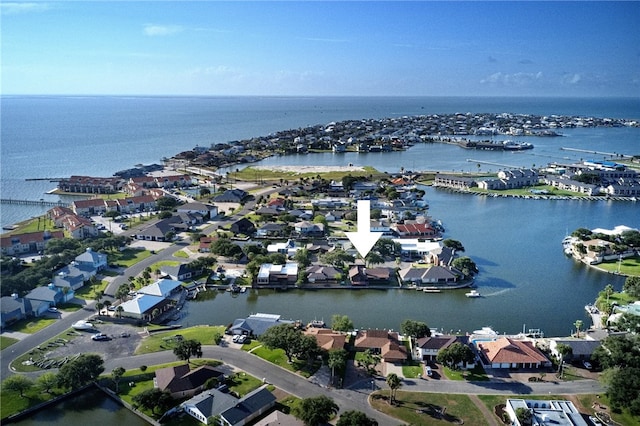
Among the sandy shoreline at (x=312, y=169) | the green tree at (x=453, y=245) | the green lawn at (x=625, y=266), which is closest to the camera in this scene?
the green lawn at (x=625, y=266)

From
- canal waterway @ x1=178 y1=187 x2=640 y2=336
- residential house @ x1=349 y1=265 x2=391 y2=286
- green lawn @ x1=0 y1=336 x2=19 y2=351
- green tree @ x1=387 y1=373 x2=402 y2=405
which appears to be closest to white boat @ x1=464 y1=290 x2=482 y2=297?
canal waterway @ x1=178 y1=187 x2=640 y2=336

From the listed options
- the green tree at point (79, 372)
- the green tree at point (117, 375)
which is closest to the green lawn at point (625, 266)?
the green tree at point (117, 375)

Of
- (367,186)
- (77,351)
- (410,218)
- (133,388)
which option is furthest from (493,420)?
(367,186)

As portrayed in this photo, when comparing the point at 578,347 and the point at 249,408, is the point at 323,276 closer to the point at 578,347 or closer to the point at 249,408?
the point at 249,408

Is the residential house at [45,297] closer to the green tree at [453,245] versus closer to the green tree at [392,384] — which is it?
the green tree at [392,384]

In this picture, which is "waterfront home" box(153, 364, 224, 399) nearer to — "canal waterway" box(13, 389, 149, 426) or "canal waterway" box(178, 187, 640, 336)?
"canal waterway" box(13, 389, 149, 426)

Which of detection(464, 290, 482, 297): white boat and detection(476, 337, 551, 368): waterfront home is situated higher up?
detection(476, 337, 551, 368): waterfront home
